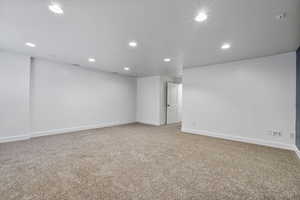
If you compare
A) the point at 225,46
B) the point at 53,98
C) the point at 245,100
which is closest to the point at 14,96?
the point at 53,98

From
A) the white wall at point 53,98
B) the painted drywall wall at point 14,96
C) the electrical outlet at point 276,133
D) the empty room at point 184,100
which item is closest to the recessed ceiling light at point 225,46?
the empty room at point 184,100

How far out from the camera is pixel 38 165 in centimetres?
257

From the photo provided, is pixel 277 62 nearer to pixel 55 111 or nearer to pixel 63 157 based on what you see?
pixel 63 157

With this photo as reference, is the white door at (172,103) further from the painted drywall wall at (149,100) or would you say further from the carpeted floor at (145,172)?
the carpeted floor at (145,172)

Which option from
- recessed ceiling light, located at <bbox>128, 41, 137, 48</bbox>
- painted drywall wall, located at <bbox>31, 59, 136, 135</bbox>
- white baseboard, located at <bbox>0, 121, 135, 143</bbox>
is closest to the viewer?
recessed ceiling light, located at <bbox>128, 41, 137, 48</bbox>

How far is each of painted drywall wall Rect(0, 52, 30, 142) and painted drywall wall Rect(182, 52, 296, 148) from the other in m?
5.13

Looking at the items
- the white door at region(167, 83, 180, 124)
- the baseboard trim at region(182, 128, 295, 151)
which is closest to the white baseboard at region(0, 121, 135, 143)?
the white door at region(167, 83, 180, 124)

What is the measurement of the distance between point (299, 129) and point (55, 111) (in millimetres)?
6700

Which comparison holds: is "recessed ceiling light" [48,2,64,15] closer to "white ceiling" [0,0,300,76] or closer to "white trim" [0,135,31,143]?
"white ceiling" [0,0,300,76]

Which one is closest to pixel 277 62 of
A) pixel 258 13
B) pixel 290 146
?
pixel 290 146

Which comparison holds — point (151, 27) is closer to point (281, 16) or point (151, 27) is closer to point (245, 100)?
point (281, 16)

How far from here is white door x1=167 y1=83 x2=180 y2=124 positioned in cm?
710

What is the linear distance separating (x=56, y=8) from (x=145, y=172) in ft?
9.02

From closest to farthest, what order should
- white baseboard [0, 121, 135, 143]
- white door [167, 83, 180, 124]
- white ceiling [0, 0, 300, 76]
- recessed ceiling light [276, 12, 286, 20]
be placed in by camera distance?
1. white ceiling [0, 0, 300, 76]
2. recessed ceiling light [276, 12, 286, 20]
3. white baseboard [0, 121, 135, 143]
4. white door [167, 83, 180, 124]
